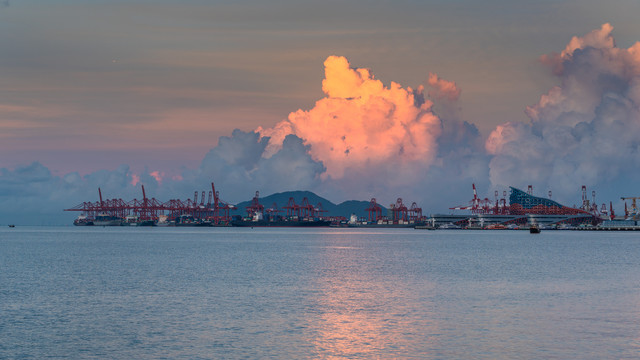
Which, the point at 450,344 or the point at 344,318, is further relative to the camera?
the point at 344,318

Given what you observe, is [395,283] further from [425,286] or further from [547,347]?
[547,347]

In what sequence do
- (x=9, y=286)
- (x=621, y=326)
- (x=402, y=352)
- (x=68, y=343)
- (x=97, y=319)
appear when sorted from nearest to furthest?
(x=402, y=352)
(x=68, y=343)
(x=621, y=326)
(x=97, y=319)
(x=9, y=286)

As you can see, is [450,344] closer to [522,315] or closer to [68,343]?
[522,315]

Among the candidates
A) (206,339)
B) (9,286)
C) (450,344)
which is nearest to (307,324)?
(206,339)

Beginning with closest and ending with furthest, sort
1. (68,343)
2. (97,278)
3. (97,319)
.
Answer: (68,343), (97,319), (97,278)

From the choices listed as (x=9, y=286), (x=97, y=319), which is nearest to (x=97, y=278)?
(x=9, y=286)

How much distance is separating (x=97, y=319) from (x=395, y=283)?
3258cm

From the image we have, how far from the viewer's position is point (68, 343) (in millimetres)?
35719

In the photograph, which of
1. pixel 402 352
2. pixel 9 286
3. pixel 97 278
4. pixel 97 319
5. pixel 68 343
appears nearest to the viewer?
pixel 402 352

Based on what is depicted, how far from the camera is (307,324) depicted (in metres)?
41.6

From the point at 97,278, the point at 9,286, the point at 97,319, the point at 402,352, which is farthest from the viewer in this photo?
the point at 97,278

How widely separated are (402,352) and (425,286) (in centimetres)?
3249

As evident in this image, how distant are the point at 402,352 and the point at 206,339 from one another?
1046cm

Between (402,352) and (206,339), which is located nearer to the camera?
(402,352)
